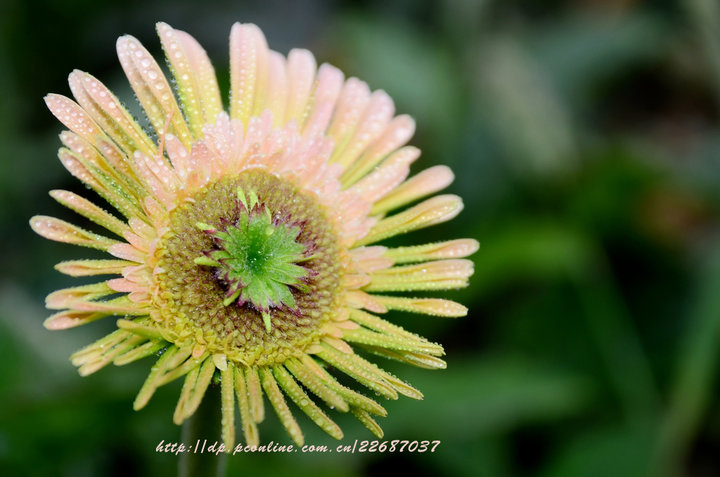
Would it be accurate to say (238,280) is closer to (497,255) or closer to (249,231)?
(249,231)

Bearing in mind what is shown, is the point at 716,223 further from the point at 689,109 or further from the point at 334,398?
the point at 334,398

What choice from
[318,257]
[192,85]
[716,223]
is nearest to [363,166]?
[318,257]

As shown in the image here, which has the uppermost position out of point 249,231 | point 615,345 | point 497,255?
point 249,231

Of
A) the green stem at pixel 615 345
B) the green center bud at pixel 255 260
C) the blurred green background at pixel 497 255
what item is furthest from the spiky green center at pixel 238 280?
the green stem at pixel 615 345

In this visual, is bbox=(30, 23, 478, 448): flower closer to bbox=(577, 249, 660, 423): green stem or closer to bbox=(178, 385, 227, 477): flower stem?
bbox=(178, 385, 227, 477): flower stem

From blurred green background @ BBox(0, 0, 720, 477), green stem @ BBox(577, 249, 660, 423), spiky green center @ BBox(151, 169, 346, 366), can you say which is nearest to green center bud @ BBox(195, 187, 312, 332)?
spiky green center @ BBox(151, 169, 346, 366)

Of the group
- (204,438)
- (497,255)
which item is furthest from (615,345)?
(204,438)

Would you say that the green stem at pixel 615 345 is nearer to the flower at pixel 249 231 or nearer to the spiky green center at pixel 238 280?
the flower at pixel 249 231

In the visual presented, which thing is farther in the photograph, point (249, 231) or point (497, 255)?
point (497, 255)
